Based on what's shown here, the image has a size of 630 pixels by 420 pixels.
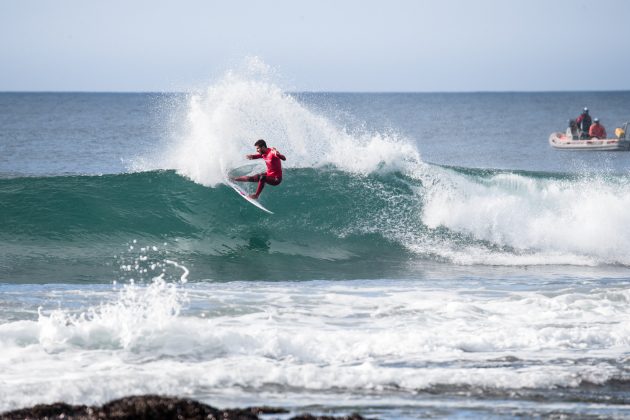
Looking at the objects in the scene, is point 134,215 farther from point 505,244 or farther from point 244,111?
point 505,244

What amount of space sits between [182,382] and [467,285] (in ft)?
18.8

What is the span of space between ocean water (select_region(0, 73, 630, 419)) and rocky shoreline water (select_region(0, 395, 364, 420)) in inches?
14.9

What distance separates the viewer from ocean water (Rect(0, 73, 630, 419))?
7.01 meters

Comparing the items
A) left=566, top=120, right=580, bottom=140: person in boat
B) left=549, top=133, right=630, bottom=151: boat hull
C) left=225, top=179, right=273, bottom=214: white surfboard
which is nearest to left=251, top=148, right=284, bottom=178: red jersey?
left=225, top=179, right=273, bottom=214: white surfboard

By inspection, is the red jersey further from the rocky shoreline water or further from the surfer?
the rocky shoreline water

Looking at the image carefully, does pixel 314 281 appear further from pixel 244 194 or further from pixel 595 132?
pixel 595 132

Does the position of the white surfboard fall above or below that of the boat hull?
below

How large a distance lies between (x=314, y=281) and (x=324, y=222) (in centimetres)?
374

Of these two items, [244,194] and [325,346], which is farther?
[244,194]

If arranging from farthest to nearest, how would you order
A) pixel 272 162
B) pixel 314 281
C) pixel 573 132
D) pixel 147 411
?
1. pixel 573 132
2. pixel 272 162
3. pixel 314 281
4. pixel 147 411

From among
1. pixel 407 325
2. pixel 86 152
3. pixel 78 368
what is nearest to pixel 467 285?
pixel 407 325

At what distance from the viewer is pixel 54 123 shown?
6244cm

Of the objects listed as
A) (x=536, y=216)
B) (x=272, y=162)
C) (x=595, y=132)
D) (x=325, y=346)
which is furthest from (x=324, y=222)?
(x=595, y=132)

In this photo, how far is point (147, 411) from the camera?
5922 mm
